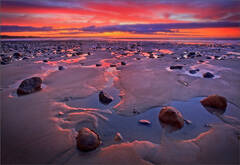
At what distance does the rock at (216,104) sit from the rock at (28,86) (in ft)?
13.5

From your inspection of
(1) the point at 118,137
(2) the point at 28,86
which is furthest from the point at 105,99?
(2) the point at 28,86

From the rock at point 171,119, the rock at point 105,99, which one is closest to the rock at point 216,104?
the rock at point 171,119

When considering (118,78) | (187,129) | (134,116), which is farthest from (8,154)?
(118,78)

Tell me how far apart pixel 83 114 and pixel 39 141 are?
838 mm

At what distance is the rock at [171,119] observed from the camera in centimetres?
228

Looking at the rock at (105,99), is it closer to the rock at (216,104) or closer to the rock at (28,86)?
the rock at (28,86)

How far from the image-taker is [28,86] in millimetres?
3646

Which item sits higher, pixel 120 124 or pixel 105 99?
pixel 105 99

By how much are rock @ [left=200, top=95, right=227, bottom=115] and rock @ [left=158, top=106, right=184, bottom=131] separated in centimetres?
93

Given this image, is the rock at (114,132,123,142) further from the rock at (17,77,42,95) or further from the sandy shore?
the rock at (17,77,42,95)

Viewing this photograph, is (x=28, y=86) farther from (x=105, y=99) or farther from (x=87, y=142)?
(x=87, y=142)

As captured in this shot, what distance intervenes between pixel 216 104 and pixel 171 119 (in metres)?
1.20

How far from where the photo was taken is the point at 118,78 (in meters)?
4.85

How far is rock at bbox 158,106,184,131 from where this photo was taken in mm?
2277
